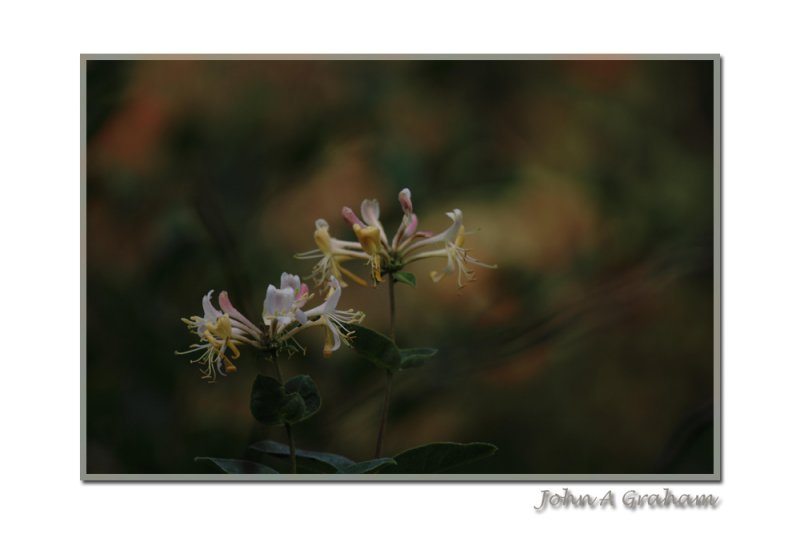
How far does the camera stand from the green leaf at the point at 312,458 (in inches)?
69.6

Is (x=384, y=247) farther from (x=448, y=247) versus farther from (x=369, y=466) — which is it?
(x=369, y=466)

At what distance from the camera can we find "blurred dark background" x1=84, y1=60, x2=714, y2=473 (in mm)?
1859

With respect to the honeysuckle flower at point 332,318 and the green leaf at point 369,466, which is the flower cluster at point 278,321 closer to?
the honeysuckle flower at point 332,318

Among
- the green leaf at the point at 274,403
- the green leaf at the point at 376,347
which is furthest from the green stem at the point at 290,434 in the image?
the green leaf at the point at 376,347

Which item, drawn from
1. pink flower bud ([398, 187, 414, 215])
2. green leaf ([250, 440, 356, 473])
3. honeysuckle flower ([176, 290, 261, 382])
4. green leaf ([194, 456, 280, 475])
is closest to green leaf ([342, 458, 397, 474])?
green leaf ([250, 440, 356, 473])

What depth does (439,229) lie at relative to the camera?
185cm

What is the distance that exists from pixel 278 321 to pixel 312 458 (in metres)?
0.33

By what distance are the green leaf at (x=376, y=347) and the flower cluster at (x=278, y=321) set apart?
2 centimetres

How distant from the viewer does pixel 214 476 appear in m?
1.88

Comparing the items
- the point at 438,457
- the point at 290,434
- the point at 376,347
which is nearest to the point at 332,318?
the point at 376,347

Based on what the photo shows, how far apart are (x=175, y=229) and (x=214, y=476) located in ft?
1.62
